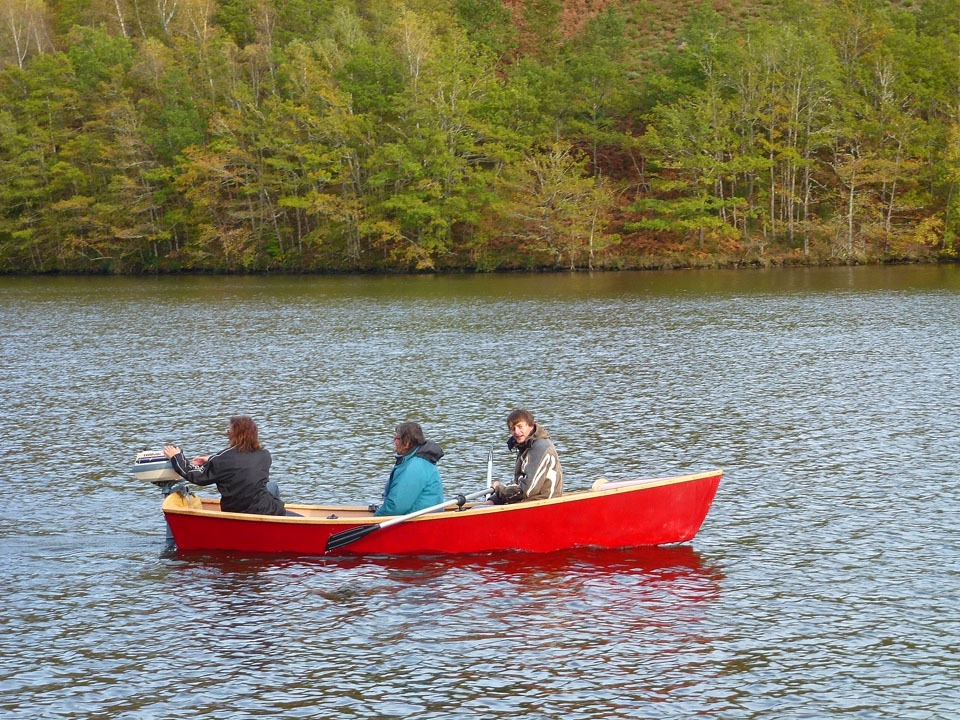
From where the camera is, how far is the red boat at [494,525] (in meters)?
14.3

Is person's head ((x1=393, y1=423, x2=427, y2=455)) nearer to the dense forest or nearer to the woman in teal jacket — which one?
the woman in teal jacket

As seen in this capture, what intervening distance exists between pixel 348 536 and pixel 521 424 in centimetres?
263

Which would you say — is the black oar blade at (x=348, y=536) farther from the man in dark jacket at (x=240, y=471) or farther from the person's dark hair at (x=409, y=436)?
the person's dark hair at (x=409, y=436)

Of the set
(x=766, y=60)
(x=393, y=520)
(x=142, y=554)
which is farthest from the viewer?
(x=766, y=60)

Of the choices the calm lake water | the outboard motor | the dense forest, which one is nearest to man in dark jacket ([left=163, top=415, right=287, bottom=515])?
the outboard motor

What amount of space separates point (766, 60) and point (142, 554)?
6456 centimetres

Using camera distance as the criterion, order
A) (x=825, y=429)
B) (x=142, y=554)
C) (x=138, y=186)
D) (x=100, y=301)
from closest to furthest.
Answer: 1. (x=142, y=554)
2. (x=825, y=429)
3. (x=100, y=301)
4. (x=138, y=186)

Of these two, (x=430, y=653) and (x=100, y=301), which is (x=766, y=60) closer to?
(x=100, y=301)

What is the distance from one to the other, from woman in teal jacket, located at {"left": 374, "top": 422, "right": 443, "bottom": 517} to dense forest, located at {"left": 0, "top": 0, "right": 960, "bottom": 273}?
58.9 metres

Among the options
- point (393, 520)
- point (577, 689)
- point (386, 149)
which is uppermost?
point (386, 149)

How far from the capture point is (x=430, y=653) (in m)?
11.8

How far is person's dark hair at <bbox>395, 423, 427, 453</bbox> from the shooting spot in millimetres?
14352

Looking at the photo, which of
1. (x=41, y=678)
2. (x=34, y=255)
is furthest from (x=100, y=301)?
(x=41, y=678)

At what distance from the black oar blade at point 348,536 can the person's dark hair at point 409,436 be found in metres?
1.07
